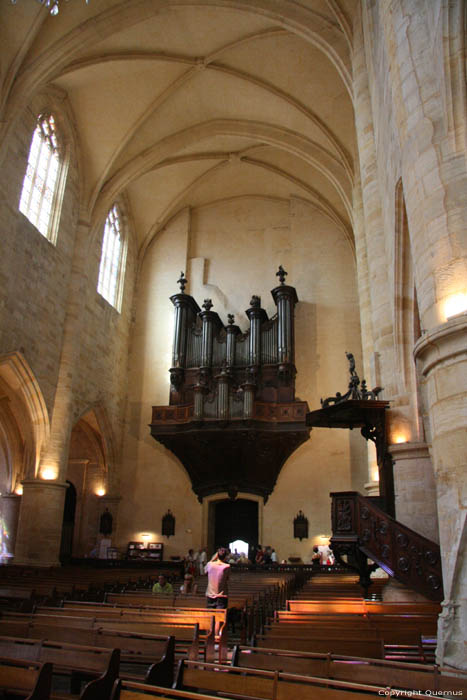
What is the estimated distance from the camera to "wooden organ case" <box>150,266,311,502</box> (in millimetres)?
18641

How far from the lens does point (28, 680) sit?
3.42m

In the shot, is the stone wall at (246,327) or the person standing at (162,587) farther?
the stone wall at (246,327)

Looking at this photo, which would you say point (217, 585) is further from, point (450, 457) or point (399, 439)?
point (399, 439)

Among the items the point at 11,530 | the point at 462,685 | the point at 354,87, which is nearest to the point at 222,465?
the point at 11,530

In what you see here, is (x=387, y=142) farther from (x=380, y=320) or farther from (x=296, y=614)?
(x=296, y=614)

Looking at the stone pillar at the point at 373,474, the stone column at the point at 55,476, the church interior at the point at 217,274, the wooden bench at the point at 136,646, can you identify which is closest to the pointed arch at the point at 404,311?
the church interior at the point at 217,274

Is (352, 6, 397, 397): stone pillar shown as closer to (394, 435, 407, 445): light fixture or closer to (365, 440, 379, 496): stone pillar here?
(394, 435, 407, 445): light fixture

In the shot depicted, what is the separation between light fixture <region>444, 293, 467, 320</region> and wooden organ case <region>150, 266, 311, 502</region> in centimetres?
1277

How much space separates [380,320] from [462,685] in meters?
8.46

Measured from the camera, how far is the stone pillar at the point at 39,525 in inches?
611

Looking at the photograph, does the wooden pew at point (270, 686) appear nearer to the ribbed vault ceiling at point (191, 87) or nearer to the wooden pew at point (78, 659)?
the wooden pew at point (78, 659)

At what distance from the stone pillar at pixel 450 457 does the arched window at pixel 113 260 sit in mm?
16871

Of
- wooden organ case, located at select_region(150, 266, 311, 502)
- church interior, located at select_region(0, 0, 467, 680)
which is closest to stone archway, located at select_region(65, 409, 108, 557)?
church interior, located at select_region(0, 0, 467, 680)

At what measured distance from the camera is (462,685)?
339 cm
